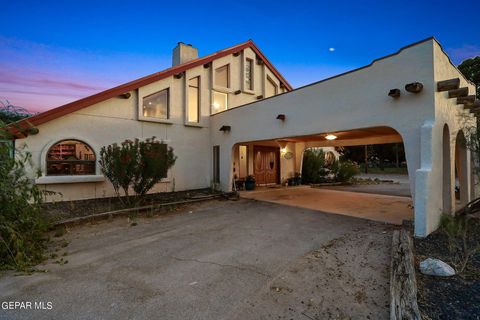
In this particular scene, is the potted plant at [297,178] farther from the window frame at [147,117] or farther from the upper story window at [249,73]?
the window frame at [147,117]

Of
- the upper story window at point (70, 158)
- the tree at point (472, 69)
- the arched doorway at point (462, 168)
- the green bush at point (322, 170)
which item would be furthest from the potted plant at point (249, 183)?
the tree at point (472, 69)

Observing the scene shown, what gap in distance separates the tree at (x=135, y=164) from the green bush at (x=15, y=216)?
132 inches

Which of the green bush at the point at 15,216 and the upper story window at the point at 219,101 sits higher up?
the upper story window at the point at 219,101

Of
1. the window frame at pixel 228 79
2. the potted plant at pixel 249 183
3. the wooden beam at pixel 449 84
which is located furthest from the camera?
the window frame at pixel 228 79

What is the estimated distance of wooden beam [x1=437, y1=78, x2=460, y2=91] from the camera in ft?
16.2

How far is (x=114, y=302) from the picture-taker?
9.29 ft

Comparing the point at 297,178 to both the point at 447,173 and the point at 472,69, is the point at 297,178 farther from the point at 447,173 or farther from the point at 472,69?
the point at 472,69

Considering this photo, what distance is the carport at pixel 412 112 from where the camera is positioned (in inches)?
205

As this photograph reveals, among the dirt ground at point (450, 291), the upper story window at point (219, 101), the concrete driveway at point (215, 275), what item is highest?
the upper story window at point (219, 101)

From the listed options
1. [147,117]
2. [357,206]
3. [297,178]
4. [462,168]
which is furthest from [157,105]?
[462,168]

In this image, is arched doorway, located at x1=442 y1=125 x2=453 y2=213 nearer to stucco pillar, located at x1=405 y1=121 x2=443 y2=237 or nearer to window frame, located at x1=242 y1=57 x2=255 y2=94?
stucco pillar, located at x1=405 y1=121 x2=443 y2=237

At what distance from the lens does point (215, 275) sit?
3557mm

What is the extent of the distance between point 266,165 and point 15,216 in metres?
11.6

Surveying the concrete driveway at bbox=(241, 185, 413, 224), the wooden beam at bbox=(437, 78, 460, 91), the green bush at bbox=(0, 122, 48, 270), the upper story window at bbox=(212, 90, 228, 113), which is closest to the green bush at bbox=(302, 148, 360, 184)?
the concrete driveway at bbox=(241, 185, 413, 224)
